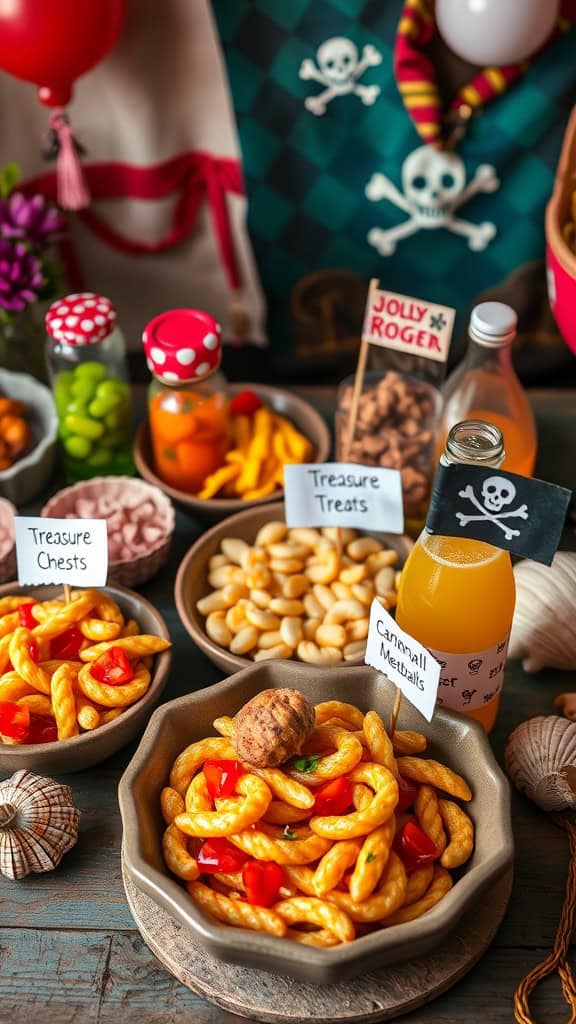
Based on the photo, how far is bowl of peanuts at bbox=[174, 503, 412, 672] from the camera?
1266 millimetres

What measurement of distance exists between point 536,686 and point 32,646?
646 millimetres

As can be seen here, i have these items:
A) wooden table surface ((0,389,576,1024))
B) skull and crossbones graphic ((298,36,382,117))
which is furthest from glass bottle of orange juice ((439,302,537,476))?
skull and crossbones graphic ((298,36,382,117))

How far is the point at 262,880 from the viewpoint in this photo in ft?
3.19

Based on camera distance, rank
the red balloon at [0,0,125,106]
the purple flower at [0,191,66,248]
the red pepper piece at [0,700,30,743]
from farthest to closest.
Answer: the purple flower at [0,191,66,248] < the red balloon at [0,0,125,106] < the red pepper piece at [0,700,30,743]

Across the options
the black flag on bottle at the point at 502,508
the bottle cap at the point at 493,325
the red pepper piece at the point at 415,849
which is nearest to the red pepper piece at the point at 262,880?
the red pepper piece at the point at 415,849

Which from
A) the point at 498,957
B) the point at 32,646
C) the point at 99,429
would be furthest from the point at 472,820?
the point at 99,429

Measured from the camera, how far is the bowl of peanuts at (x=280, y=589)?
1266 millimetres

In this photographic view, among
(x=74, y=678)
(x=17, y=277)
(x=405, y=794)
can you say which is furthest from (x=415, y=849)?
(x=17, y=277)

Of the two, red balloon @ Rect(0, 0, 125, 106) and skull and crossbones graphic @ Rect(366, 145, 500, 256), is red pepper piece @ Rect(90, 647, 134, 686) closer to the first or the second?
red balloon @ Rect(0, 0, 125, 106)

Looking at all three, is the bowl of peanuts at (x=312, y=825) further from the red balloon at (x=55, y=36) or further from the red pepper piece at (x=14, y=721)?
the red balloon at (x=55, y=36)

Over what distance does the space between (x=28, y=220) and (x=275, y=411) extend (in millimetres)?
498

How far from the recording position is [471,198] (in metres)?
1.93

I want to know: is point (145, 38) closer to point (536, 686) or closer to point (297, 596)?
point (297, 596)

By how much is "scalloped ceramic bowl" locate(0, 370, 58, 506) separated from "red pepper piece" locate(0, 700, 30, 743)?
46 centimetres
